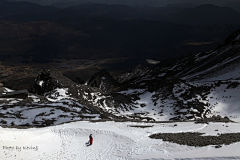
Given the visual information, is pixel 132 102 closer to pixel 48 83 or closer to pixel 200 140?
pixel 48 83

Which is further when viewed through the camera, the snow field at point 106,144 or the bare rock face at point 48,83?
the bare rock face at point 48,83

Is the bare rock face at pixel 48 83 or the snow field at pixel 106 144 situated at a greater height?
the bare rock face at pixel 48 83

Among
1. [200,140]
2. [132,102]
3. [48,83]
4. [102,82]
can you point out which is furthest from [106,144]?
[102,82]

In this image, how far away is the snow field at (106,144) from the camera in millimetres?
21094

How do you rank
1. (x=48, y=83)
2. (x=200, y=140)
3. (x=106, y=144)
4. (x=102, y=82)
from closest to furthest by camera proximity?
(x=200, y=140) → (x=106, y=144) → (x=48, y=83) → (x=102, y=82)

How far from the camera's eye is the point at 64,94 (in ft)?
228

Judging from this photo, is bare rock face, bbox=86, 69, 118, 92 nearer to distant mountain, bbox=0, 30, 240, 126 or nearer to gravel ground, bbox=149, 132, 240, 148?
distant mountain, bbox=0, 30, 240, 126

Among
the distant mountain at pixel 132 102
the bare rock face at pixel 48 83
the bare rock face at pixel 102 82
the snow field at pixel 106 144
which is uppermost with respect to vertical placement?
the bare rock face at pixel 102 82

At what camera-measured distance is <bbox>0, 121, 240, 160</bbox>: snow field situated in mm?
21094

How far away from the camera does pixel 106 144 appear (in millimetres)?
27766

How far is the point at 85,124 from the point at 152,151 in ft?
51.7

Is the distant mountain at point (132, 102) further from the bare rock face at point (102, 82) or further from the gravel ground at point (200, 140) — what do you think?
the bare rock face at point (102, 82)

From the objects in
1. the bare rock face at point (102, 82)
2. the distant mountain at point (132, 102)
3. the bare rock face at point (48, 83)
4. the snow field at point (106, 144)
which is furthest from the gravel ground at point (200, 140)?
the bare rock face at point (102, 82)

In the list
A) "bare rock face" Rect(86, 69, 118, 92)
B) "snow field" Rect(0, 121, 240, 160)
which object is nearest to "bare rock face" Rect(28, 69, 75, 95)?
"snow field" Rect(0, 121, 240, 160)
